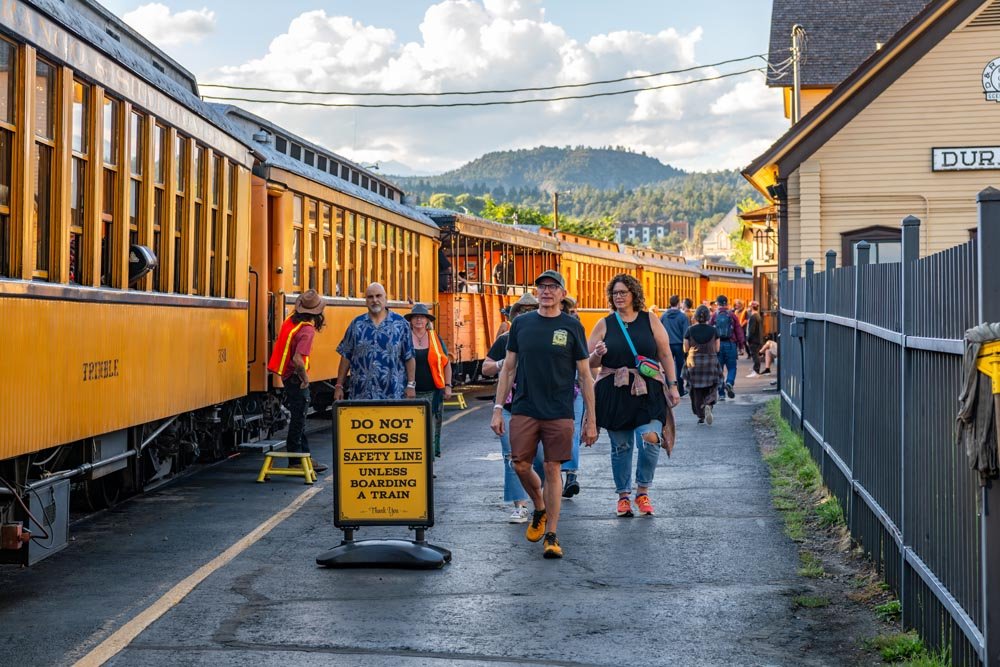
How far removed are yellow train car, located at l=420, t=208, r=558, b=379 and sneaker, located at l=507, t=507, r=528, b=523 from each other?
14.3 m

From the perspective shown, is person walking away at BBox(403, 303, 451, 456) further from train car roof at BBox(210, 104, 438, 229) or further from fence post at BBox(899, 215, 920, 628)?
fence post at BBox(899, 215, 920, 628)

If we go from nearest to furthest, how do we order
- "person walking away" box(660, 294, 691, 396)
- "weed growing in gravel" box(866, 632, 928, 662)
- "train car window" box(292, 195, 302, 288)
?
"weed growing in gravel" box(866, 632, 928, 662)
"train car window" box(292, 195, 302, 288)
"person walking away" box(660, 294, 691, 396)

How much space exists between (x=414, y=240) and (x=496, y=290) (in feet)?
21.7

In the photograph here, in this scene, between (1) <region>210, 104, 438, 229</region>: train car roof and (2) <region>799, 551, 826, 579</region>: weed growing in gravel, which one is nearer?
(2) <region>799, 551, 826, 579</region>: weed growing in gravel

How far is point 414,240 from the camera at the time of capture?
76.8 ft

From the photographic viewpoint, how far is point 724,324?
25.0 metres

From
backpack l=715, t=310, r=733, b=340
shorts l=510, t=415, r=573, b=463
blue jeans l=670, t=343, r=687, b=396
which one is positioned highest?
backpack l=715, t=310, r=733, b=340

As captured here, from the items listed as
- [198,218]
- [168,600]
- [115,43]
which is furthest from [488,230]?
[168,600]

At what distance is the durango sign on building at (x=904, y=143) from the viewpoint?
2306 centimetres

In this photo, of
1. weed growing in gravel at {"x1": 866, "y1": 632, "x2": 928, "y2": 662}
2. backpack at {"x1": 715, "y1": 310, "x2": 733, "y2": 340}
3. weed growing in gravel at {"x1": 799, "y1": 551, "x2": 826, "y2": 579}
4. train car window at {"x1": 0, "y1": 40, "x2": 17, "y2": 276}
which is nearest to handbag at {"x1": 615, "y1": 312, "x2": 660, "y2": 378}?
weed growing in gravel at {"x1": 799, "y1": 551, "x2": 826, "y2": 579}

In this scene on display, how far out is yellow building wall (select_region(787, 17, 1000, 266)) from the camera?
76.3 ft

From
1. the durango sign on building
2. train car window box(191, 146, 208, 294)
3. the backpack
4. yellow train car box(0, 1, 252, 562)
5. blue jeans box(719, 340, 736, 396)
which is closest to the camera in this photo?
yellow train car box(0, 1, 252, 562)

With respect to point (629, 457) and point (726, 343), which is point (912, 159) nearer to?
point (726, 343)

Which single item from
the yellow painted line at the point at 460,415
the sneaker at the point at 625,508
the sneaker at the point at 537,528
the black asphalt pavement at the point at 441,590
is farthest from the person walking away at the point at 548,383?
the yellow painted line at the point at 460,415
